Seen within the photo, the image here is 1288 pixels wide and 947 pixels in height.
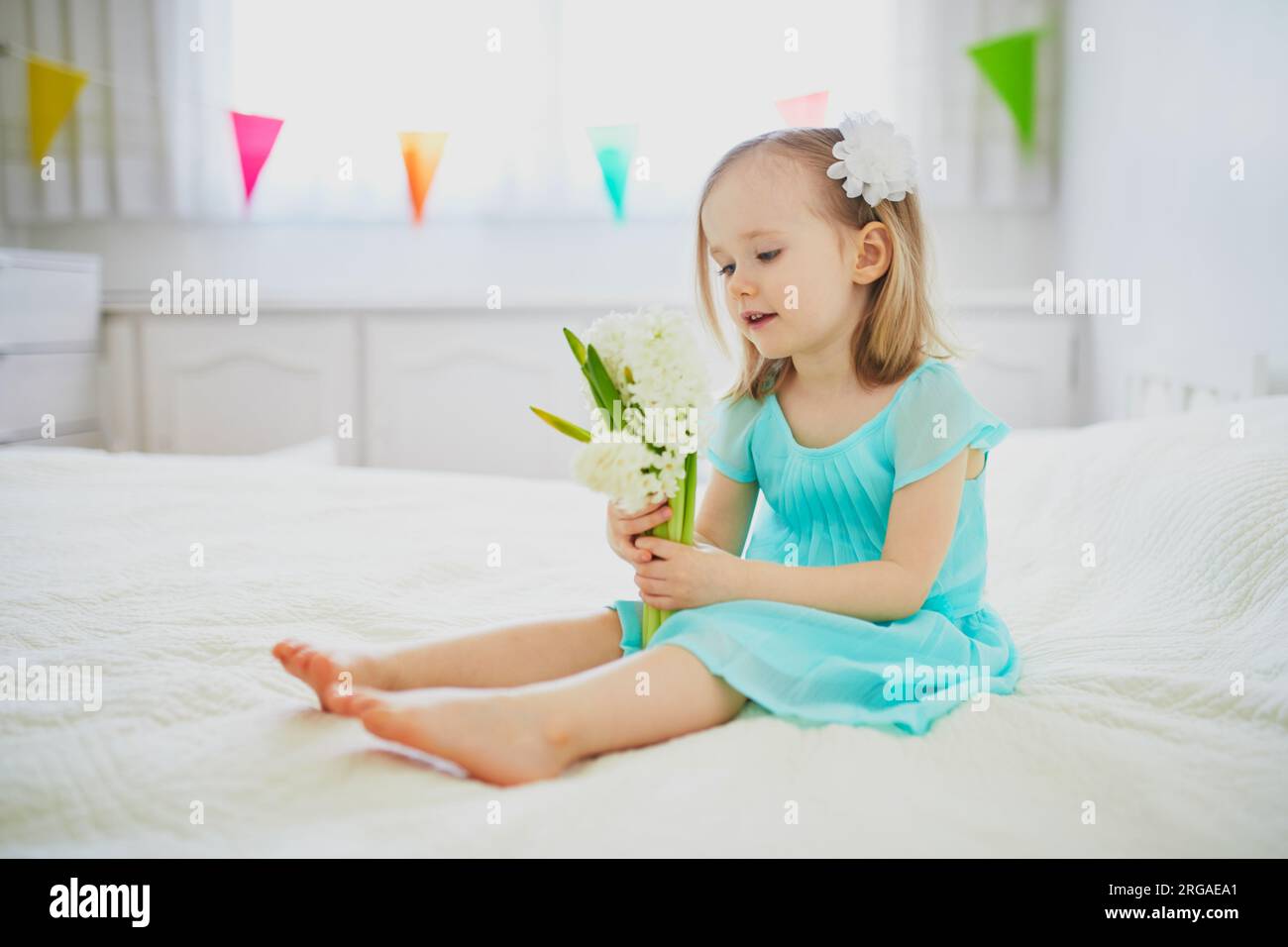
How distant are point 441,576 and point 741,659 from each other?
64 cm

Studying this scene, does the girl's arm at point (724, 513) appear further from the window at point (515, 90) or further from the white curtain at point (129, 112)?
the white curtain at point (129, 112)

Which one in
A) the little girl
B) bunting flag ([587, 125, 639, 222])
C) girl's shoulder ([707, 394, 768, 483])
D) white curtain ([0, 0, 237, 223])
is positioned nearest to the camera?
the little girl

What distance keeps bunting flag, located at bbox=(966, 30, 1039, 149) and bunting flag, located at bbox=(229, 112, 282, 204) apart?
186cm

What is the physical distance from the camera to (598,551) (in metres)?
1.66

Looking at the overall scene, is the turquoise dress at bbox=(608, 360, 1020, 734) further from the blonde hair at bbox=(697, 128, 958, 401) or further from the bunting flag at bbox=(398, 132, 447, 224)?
the bunting flag at bbox=(398, 132, 447, 224)

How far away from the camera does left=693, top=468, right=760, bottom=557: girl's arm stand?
1.30 metres

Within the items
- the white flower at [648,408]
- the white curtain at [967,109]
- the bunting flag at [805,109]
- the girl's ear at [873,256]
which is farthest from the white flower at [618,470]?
the white curtain at [967,109]

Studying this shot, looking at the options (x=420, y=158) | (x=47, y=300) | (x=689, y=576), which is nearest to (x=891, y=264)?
(x=689, y=576)

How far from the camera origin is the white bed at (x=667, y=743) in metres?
0.74

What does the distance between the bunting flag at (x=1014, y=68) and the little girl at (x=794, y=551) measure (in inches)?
78.0

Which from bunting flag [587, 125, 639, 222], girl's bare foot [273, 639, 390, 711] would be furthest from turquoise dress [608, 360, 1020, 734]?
bunting flag [587, 125, 639, 222]

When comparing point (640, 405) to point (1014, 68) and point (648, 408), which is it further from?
point (1014, 68)

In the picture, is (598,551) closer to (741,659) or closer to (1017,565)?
(1017,565)
